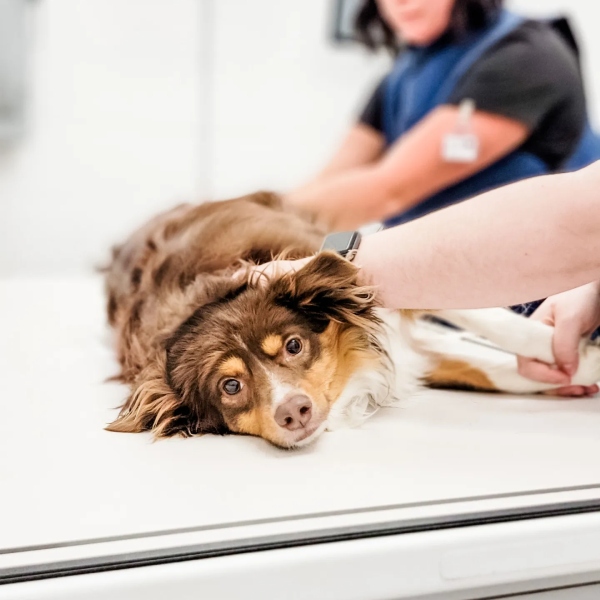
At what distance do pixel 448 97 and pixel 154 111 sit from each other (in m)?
1.80

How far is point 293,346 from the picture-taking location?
128 cm

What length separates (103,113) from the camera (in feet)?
11.9

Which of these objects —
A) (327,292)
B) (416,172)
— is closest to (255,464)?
(327,292)

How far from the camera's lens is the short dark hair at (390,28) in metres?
2.51

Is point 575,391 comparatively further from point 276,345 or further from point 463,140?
point 463,140

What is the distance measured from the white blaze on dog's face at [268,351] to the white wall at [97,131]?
2.42m

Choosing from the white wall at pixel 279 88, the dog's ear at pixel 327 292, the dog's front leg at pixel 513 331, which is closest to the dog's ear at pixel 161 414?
the dog's ear at pixel 327 292

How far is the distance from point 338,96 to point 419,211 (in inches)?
63.9

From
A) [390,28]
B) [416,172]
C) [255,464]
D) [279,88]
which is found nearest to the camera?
[255,464]

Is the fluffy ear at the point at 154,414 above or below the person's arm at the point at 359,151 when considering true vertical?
below

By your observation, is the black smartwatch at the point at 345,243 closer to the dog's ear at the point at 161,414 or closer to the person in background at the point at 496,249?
the person in background at the point at 496,249

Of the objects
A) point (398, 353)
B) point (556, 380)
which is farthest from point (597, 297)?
point (398, 353)

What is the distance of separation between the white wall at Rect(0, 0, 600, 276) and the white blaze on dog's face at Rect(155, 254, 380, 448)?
2.26 m

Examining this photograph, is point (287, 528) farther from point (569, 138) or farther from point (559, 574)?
point (569, 138)
